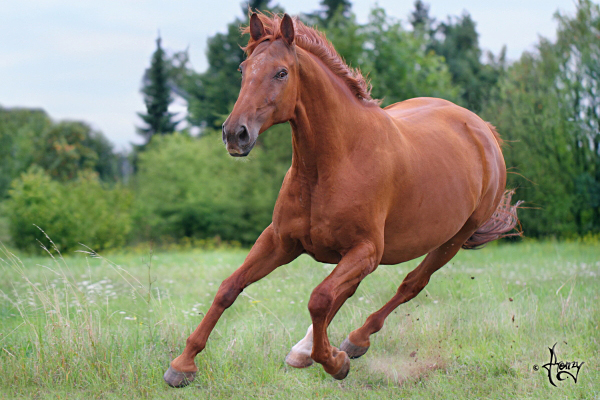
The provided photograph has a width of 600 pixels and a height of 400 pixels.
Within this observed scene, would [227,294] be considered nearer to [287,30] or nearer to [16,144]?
[287,30]

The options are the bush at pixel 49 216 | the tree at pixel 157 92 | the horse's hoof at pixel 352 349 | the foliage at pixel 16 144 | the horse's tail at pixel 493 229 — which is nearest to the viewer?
the horse's hoof at pixel 352 349

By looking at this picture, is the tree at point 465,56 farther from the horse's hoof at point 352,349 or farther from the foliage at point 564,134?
the horse's hoof at point 352,349

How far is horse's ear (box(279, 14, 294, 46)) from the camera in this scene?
10.7ft

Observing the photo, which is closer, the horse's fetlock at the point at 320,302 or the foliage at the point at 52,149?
the horse's fetlock at the point at 320,302

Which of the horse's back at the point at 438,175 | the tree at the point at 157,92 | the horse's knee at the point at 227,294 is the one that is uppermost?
the tree at the point at 157,92

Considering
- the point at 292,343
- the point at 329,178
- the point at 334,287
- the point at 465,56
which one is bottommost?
the point at 292,343

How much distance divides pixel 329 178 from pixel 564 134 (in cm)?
1692

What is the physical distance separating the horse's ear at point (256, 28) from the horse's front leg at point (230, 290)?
4.43 feet

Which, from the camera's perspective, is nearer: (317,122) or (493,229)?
(317,122)

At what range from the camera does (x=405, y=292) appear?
4988 mm

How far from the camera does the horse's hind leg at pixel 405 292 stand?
455 cm

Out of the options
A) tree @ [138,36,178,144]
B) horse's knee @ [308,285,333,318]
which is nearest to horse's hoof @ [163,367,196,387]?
horse's knee @ [308,285,333,318]

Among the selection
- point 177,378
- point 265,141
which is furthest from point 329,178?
point 265,141

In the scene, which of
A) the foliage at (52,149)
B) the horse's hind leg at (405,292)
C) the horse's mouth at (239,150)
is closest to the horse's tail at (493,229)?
the horse's hind leg at (405,292)
